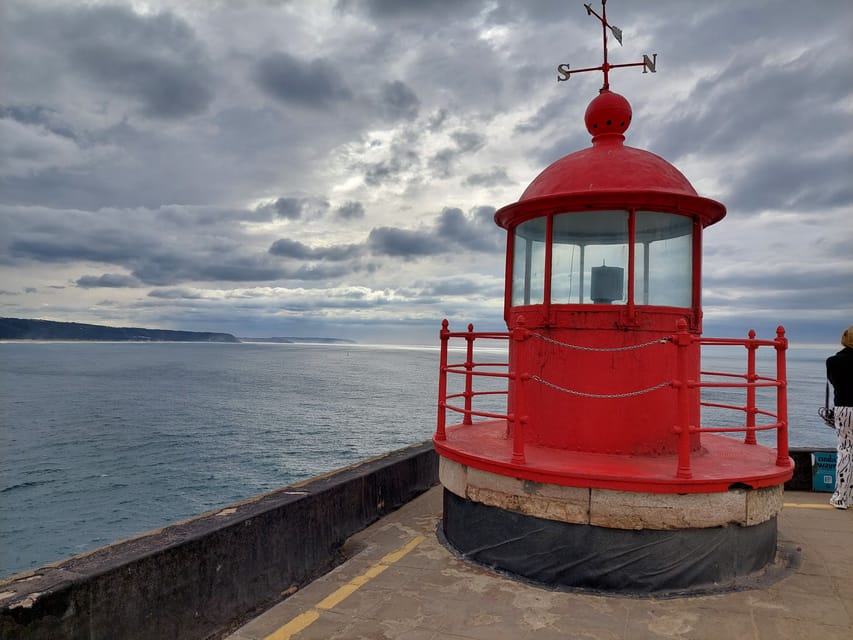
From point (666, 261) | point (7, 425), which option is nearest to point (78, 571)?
point (666, 261)

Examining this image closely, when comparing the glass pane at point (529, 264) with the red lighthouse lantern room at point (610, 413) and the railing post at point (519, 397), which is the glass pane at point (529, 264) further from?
the railing post at point (519, 397)


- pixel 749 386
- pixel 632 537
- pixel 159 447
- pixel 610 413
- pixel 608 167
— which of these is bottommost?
pixel 159 447

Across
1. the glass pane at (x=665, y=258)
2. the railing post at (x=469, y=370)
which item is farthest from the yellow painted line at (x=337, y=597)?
the glass pane at (x=665, y=258)

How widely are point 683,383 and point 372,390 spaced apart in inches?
1858

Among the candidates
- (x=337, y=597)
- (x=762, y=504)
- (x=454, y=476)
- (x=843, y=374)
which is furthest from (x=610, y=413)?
(x=843, y=374)

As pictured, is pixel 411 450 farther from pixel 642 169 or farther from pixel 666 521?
pixel 642 169

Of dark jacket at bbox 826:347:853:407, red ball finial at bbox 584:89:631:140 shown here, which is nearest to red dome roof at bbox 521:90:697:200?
red ball finial at bbox 584:89:631:140

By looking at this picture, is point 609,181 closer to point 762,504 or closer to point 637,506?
point 637,506

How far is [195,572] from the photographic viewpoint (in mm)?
4121

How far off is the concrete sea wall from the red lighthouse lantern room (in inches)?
48.8

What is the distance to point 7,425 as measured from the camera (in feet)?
92.7

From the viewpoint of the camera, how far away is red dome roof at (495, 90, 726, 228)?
5.23 meters

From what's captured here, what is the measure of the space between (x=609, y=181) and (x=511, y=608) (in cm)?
374

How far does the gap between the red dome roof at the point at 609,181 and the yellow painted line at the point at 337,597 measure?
3480 millimetres
